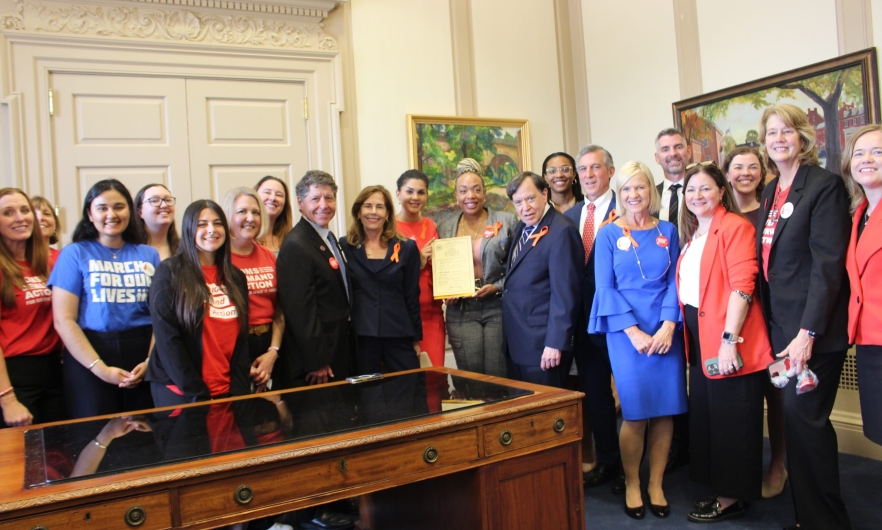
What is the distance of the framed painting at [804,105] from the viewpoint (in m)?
4.08

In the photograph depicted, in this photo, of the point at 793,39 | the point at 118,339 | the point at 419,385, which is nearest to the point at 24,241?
the point at 118,339

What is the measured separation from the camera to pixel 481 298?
139 inches

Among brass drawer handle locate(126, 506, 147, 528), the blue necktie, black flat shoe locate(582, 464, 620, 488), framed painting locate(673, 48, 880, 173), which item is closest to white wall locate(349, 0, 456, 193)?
framed painting locate(673, 48, 880, 173)

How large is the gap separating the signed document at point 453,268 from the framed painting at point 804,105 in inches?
68.1

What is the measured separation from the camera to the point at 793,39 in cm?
449

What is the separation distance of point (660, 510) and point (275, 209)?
8.17 ft

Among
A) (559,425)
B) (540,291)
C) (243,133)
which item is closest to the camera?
(559,425)

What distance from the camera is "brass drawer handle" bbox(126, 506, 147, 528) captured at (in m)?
1.58

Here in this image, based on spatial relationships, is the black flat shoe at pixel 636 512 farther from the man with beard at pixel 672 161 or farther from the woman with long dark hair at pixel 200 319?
the woman with long dark hair at pixel 200 319

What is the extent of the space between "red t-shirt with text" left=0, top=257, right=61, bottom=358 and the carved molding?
256 cm

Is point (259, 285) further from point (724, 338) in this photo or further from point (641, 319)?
point (724, 338)

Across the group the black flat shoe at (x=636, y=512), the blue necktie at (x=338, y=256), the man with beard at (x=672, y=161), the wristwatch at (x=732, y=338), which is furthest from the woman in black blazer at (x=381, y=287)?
the man with beard at (x=672, y=161)

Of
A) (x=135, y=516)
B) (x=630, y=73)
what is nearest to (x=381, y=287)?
(x=135, y=516)

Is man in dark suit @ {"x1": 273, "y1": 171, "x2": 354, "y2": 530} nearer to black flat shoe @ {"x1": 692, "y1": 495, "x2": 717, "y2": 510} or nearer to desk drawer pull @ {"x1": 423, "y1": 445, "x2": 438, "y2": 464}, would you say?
desk drawer pull @ {"x1": 423, "y1": 445, "x2": 438, "y2": 464}
